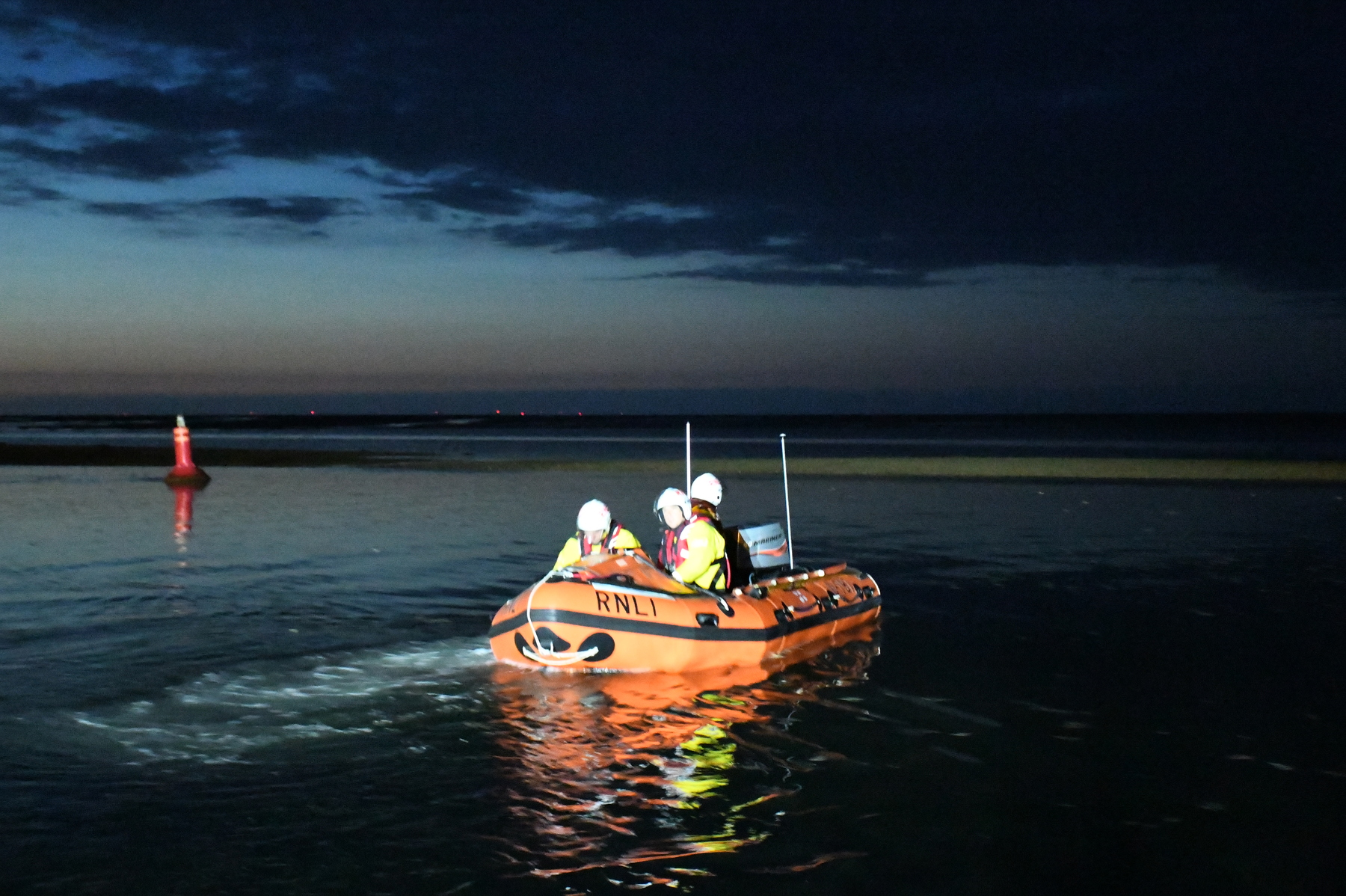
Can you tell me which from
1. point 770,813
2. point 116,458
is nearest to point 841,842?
point 770,813

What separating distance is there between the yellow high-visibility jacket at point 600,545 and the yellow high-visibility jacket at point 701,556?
0.40 metres

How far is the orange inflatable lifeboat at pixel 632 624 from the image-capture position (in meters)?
8.84

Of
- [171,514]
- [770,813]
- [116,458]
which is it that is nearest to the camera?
[770,813]

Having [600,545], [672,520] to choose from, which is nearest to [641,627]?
[600,545]

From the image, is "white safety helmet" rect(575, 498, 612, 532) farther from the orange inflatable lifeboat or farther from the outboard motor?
the outboard motor

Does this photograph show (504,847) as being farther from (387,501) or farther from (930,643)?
(387,501)

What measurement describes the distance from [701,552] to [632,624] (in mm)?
1198

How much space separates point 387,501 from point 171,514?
393cm

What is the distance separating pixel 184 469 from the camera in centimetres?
2467

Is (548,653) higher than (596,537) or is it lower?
lower

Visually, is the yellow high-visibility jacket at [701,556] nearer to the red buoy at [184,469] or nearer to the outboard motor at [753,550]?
the outboard motor at [753,550]

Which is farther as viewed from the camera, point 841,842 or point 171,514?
point 171,514

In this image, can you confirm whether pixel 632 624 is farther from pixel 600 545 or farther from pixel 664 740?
pixel 664 740

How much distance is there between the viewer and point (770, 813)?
6016mm
